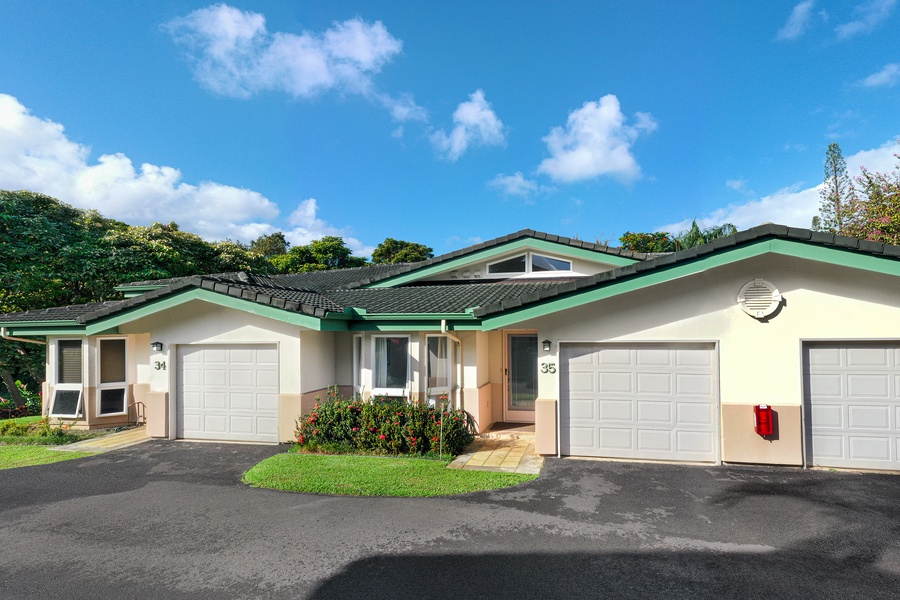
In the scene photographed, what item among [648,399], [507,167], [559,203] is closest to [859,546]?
[648,399]

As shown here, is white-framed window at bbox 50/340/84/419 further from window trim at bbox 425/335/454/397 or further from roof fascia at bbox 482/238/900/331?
roof fascia at bbox 482/238/900/331

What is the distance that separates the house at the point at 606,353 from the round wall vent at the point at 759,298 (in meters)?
0.02

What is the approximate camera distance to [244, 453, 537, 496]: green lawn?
6.70m

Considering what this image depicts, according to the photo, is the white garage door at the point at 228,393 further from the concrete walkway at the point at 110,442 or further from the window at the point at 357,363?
the window at the point at 357,363

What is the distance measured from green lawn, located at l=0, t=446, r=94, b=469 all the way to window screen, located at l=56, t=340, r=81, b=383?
97.3 inches

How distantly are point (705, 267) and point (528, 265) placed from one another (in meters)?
5.95

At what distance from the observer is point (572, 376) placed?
840cm

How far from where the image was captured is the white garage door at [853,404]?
287 inches

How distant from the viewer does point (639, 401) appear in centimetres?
814

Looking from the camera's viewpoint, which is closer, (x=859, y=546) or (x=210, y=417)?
(x=859, y=546)

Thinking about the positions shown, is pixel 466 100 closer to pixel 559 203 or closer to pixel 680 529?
pixel 559 203

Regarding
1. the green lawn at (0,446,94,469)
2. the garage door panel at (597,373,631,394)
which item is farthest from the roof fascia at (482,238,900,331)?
the green lawn at (0,446,94,469)

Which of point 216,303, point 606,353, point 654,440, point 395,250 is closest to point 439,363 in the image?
point 606,353

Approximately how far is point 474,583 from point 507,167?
2977cm
